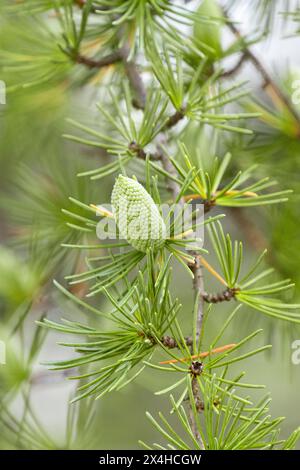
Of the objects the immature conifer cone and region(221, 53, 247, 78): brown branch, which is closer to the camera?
the immature conifer cone

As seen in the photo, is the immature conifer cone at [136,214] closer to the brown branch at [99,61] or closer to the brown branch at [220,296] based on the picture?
the brown branch at [220,296]

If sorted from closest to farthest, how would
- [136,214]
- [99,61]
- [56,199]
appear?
[136,214] < [99,61] < [56,199]

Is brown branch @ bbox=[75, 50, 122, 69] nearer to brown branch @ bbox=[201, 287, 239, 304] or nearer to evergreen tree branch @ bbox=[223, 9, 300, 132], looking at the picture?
evergreen tree branch @ bbox=[223, 9, 300, 132]

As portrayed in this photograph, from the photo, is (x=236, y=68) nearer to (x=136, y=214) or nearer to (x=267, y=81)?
(x=267, y=81)

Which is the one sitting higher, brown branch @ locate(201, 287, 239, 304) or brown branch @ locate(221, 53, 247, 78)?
brown branch @ locate(221, 53, 247, 78)

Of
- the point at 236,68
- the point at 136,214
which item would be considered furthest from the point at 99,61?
the point at 136,214

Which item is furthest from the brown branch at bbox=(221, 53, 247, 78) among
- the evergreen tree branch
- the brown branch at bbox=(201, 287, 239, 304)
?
the brown branch at bbox=(201, 287, 239, 304)

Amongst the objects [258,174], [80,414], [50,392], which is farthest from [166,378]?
[50,392]
